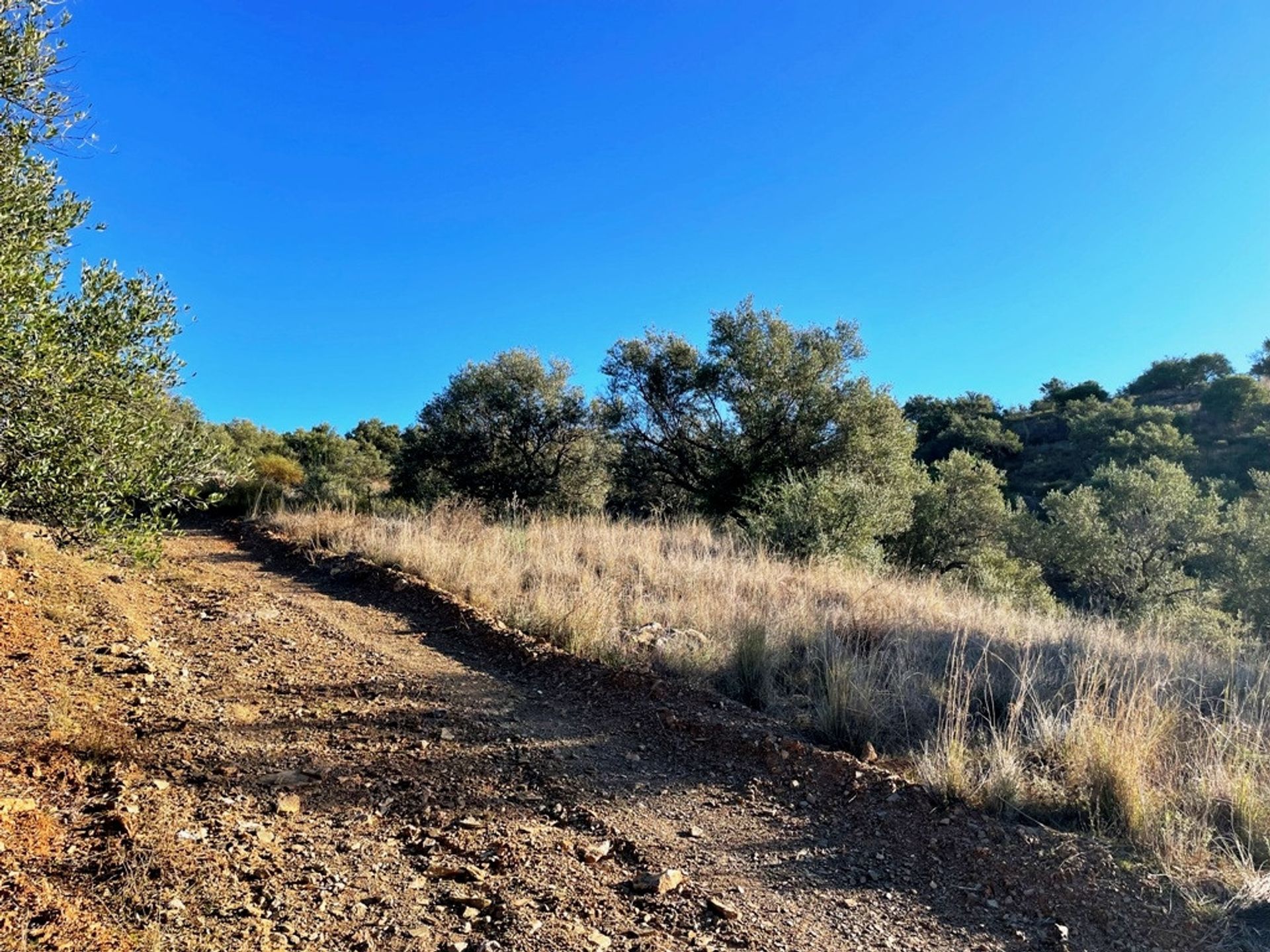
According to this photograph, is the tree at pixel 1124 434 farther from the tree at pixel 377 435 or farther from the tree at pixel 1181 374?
the tree at pixel 377 435

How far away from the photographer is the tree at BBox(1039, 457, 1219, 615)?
2011cm

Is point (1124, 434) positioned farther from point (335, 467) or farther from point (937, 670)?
point (335, 467)

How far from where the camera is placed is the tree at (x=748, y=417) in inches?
680

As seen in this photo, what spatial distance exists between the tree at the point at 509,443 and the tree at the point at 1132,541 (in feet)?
51.5

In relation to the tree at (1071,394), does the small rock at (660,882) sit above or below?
below

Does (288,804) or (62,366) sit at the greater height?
(62,366)

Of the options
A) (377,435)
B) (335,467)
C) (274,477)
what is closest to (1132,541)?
(274,477)

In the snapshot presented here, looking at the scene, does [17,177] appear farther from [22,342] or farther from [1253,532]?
[1253,532]

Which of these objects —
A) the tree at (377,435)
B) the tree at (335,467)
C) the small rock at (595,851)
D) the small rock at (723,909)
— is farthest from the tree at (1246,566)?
the tree at (377,435)

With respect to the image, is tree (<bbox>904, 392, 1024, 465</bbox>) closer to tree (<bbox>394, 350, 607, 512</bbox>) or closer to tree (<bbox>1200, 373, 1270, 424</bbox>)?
tree (<bbox>1200, 373, 1270, 424</bbox>)

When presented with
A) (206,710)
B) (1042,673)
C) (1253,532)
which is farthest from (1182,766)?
(1253,532)

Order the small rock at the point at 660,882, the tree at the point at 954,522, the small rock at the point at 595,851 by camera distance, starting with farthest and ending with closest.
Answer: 1. the tree at the point at 954,522
2. the small rock at the point at 595,851
3. the small rock at the point at 660,882

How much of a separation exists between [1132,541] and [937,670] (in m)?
20.0

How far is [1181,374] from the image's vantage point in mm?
49031
